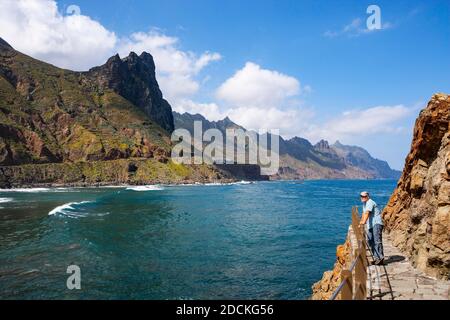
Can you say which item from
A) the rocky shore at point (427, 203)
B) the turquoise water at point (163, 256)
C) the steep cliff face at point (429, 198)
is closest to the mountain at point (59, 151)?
the turquoise water at point (163, 256)

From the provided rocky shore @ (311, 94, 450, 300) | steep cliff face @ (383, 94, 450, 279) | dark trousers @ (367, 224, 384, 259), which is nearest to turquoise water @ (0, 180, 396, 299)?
rocky shore @ (311, 94, 450, 300)

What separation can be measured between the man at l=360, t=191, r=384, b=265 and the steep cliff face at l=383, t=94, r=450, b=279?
1217 millimetres

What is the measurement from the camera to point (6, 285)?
2194 cm

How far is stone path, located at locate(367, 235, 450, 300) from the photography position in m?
9.67

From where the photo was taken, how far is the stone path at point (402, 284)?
9672 mm

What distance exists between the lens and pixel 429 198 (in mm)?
13125

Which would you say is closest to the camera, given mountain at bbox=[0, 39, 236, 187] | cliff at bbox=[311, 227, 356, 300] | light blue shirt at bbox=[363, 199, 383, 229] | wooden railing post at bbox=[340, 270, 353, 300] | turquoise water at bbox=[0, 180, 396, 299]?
wooden railing post at bbox=[340, 270, 353, 300]

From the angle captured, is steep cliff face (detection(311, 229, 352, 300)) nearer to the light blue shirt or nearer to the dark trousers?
the dark trousers

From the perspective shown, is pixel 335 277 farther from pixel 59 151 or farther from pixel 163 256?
pixel 59 151

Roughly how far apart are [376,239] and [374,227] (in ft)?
1.53

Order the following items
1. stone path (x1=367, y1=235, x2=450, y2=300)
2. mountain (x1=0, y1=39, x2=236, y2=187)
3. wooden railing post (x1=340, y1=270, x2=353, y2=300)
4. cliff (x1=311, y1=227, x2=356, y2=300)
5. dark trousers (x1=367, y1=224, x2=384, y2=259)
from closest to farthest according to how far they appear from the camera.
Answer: wooden railing post (x1=340, y1=270, x2=353, y2=300) → stone path (x1=367, y1=235, x2=450, y2=300) → dark trousers (x1=367, y1=224, x2=384, y2=259) → cliff (x1=311, y1=227, x2=356, y2=300) → mountain (x1=0, y1=39, x2=236, y2=187)

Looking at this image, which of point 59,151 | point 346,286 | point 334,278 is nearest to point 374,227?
point 334,278
